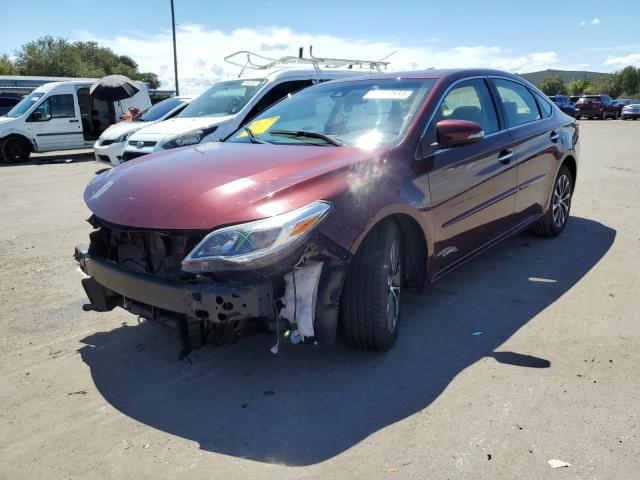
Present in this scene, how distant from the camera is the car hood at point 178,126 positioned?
29.0ft

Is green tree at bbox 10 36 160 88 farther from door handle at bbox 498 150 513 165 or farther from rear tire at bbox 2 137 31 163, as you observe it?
door handle at bbox 498 150 513 165

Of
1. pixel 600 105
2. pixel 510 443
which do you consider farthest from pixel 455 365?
pixel 600 105

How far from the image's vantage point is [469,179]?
3.89 m

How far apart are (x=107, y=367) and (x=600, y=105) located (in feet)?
125

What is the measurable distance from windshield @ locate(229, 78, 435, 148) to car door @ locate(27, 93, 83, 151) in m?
13.0

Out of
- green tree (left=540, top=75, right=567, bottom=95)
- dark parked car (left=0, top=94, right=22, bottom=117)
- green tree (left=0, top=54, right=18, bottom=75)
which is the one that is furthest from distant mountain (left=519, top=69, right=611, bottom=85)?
dark parked car (left=0, top=94, right=22, bottom=117)

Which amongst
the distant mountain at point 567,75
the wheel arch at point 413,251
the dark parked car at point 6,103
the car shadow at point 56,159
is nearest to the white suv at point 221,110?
the wheel arch at point 413,251

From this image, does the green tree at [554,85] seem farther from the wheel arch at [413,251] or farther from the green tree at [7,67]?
the wheel arch at [413,251]

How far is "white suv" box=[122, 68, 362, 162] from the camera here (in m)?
8.63

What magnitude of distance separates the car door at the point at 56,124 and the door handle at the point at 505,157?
1425cm

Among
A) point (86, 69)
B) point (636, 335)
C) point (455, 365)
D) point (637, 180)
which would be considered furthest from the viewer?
point (86, 69)

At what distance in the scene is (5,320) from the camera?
3.92m

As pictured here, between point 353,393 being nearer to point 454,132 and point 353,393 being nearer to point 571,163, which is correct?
point 454,132

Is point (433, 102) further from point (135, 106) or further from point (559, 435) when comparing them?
point (135, 106)
